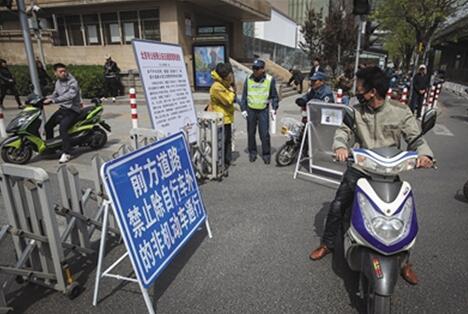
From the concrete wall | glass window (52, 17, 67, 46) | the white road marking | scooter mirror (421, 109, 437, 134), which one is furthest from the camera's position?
the concrete wall

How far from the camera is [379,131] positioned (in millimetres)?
2721

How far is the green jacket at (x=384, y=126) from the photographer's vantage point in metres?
2.68

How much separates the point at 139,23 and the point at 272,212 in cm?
1717

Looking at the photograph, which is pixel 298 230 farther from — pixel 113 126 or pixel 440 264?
pixel 113 126

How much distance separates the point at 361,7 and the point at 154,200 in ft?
21.3

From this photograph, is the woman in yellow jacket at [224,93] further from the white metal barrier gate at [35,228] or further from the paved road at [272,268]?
the white metal barrier gate at [35,228]

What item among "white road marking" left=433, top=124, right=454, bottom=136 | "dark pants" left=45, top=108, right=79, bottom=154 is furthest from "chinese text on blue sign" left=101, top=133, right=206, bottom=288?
"white road marking" left=433, top=124, right=454, bottom=136

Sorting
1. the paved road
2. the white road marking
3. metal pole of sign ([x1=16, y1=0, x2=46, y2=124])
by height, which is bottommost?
the white road marking

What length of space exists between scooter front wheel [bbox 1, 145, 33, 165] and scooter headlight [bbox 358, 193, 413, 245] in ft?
20.5

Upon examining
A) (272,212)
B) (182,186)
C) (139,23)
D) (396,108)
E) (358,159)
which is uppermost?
(139,23)

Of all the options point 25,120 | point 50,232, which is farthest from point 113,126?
point 50,232

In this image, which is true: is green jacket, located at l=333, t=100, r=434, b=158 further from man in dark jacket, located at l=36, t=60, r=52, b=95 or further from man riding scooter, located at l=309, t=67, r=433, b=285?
man in dark jacket, located at l=36, t=60, r=52, b=95

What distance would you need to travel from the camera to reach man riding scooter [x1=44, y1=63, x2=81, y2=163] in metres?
5.91

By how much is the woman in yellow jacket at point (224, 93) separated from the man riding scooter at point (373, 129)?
113 inches
